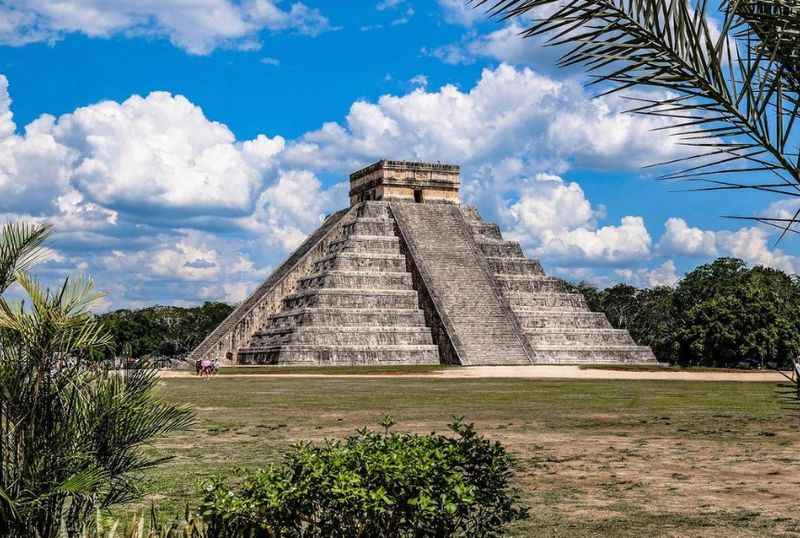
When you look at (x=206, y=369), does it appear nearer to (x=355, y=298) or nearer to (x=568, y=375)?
(x=355, y=298)

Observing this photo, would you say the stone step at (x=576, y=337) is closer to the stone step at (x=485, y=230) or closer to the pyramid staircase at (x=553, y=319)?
the pyramid staircase at (x=553, y=319)

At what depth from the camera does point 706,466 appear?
1027cm

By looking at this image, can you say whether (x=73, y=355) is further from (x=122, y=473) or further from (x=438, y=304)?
(x=438, y=304)

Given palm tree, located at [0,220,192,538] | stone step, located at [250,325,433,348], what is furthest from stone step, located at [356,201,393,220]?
palm tree, located at [0,220,192,538]

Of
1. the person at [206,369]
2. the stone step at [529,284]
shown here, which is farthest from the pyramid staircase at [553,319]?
the person at [206,369]

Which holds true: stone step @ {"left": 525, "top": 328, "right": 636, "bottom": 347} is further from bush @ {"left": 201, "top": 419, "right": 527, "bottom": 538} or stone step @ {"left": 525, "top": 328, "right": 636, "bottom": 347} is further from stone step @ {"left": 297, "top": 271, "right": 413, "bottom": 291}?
bush @ {"left": 201, "top": 419, "right": 527, "bottom": 538}

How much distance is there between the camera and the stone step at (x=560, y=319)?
41.9m

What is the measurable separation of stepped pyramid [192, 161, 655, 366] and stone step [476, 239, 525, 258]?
2.5 inches

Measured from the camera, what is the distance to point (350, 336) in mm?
38656

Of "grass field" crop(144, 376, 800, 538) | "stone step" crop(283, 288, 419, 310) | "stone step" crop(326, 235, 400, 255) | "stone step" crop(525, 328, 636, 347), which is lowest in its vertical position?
"grass field" crop(144, 376, 800, 538)

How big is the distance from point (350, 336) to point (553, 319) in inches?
391

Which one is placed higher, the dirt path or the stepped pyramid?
the stepped pyramid

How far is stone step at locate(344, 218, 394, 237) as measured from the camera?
1773 inches

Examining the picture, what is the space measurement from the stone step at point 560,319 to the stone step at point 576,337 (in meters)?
0.44
